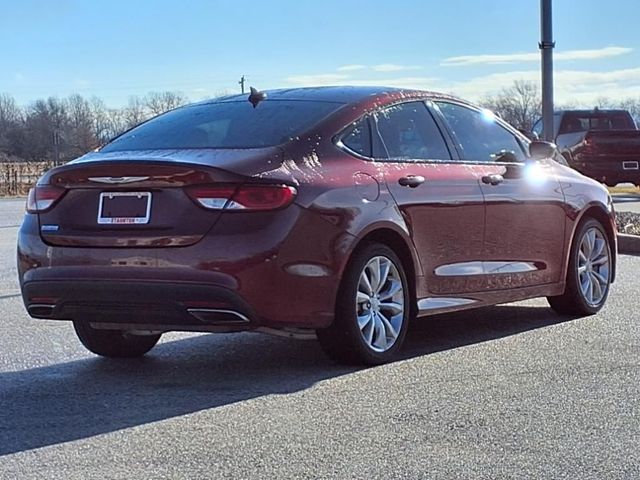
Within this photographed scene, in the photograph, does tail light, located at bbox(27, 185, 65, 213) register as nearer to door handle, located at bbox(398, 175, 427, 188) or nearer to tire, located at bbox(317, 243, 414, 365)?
tire, located at bbox(317, 243, 414, 365)

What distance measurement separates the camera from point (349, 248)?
5867mm

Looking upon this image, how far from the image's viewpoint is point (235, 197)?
216 inches

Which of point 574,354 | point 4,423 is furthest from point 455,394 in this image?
point 4,423

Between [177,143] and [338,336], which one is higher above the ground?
[177,143]

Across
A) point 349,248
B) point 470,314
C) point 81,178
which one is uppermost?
point 81,178

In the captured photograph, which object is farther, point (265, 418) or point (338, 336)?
point (338, 336)

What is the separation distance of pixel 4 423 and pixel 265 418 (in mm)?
1173

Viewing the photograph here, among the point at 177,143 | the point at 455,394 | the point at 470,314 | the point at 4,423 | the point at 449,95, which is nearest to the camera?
the point at 4,423

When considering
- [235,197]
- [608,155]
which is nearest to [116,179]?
[235,197]

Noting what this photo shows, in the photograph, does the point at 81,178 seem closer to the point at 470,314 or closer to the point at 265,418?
the point at 265,418

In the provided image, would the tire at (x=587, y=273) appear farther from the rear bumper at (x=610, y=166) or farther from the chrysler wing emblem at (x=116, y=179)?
the rear bumper at (x=610, y=166)

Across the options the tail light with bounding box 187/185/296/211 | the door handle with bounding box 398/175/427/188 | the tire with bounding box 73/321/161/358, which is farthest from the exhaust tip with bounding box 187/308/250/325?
the door handle with bounding box 398/175/427/188

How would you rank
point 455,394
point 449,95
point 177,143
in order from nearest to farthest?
point 455,394 < point 177,143 < point 449,95

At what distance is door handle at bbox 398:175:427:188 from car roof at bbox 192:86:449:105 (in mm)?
557
